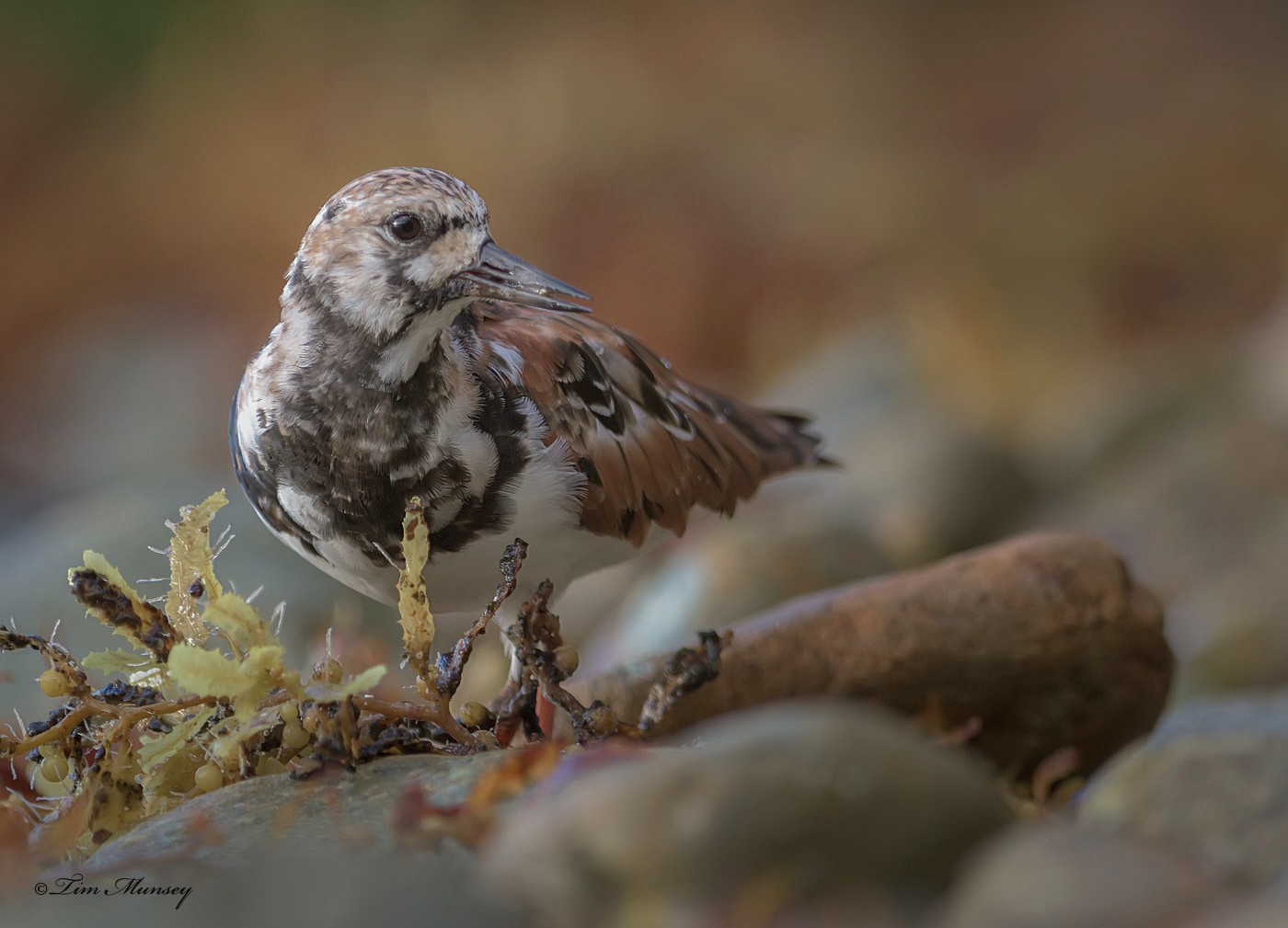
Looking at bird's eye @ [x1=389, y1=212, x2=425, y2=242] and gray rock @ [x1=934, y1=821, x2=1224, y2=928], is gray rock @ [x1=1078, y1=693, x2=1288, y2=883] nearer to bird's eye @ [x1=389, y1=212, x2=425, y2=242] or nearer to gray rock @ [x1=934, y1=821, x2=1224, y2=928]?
gray rock @ [x1=934, y1=821, x2=1224, y2=928]

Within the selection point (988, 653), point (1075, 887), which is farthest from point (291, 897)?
point (988, 653)

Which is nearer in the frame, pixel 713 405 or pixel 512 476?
pixel 512 476

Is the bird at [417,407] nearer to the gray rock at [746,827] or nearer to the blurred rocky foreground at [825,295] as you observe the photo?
the blurred rocky foreground at [825,295]

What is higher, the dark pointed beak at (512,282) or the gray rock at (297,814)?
the dark pointed beak at (512,282)

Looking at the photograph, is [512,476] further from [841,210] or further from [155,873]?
[841,210]

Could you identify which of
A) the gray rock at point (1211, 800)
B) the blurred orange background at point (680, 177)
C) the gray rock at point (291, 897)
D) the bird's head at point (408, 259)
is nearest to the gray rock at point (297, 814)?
the gray rock at point (291, 897)

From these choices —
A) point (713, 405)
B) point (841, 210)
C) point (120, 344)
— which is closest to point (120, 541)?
point (713, 405)

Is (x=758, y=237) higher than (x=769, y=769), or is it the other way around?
(x=758, y=237)
